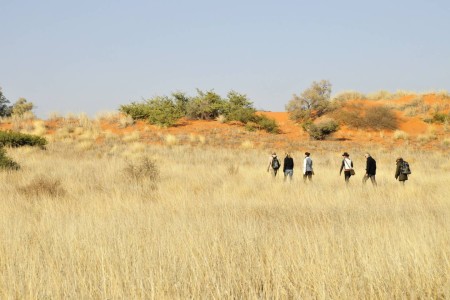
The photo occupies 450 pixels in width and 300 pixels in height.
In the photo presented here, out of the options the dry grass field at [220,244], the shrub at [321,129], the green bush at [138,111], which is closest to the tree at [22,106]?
the green bush at [138,111]

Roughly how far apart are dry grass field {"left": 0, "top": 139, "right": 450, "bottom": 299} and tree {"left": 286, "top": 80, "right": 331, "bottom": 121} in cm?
2979

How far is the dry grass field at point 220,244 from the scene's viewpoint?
11.7ft

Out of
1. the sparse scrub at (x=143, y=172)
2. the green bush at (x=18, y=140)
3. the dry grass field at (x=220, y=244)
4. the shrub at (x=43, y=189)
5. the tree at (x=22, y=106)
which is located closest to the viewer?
the dry grass field at (x=220, y=244)

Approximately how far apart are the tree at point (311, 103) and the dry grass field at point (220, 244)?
97.8 ft

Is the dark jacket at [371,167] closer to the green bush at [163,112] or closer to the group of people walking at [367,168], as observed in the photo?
the group of people walking at [367,168]

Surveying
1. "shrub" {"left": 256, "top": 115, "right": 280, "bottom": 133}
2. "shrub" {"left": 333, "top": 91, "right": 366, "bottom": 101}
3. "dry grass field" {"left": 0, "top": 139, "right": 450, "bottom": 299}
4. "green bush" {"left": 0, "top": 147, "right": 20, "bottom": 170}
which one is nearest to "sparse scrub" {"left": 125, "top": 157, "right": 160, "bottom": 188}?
"dry grass field" {"left": 0, "top": 139, "right": 450, "bottom": 299}

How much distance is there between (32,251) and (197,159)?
17440mm

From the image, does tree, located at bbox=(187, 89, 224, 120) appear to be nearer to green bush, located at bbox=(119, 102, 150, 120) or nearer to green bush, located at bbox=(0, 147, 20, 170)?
green bush, located at bbox=(119, 102, 150, 120)

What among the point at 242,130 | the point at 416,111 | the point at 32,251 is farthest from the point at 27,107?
the point at 32,251

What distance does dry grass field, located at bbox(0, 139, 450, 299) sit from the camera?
3580 millimetres

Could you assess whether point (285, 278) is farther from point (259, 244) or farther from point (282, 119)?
point (282, 119)

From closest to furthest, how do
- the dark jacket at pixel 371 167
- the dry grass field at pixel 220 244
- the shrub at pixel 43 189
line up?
the dry grass field at pixel 220 244 → the shrub at pixel 43 189 → the dark jacket at pixel 371 167

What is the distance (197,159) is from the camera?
2228cm

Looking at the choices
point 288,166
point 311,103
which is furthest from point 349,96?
point 288,166
